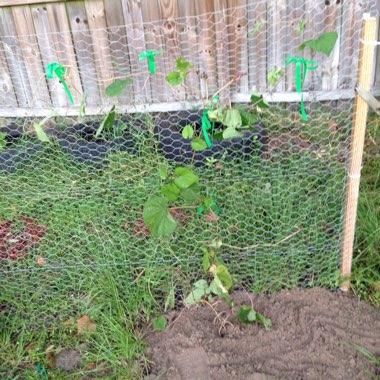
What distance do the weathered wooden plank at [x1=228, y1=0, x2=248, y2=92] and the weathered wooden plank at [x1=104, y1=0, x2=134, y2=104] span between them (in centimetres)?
84

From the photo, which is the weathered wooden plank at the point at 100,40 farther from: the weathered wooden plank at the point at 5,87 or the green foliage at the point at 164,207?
the green foliage at the point at 164,207

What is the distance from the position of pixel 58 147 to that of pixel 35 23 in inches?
48.1

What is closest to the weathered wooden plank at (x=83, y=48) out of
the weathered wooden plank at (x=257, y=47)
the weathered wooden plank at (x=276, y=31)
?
the weathered wooden plank at (x=257, y=47)

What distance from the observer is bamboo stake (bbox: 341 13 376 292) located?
1.57 m

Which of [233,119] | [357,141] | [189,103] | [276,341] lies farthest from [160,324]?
[189,103]

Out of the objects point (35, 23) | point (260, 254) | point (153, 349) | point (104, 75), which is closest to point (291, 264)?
point (260, 254)

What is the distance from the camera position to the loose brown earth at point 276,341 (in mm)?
1685

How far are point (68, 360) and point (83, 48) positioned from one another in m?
2.52

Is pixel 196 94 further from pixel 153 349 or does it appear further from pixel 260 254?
pixel 153 349

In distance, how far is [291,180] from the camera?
7.50ft

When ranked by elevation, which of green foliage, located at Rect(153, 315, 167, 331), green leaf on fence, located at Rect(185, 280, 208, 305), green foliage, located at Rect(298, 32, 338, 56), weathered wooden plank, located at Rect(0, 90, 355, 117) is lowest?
green foliage, located at Rect(153, 315, 167, 331)

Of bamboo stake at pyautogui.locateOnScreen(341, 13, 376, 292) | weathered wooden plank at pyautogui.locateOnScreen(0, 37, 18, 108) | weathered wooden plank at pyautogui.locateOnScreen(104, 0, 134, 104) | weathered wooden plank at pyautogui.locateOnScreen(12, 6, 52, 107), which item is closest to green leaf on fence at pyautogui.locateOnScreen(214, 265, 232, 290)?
bamboo stake at pyautogui.locateOnScreen(341, 13, 376, 292)

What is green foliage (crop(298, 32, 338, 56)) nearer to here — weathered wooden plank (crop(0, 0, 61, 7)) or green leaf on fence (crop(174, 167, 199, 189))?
green leaf on fence (crop(174, 167, 199, 189))

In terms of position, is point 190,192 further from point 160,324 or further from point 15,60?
point 15,60
